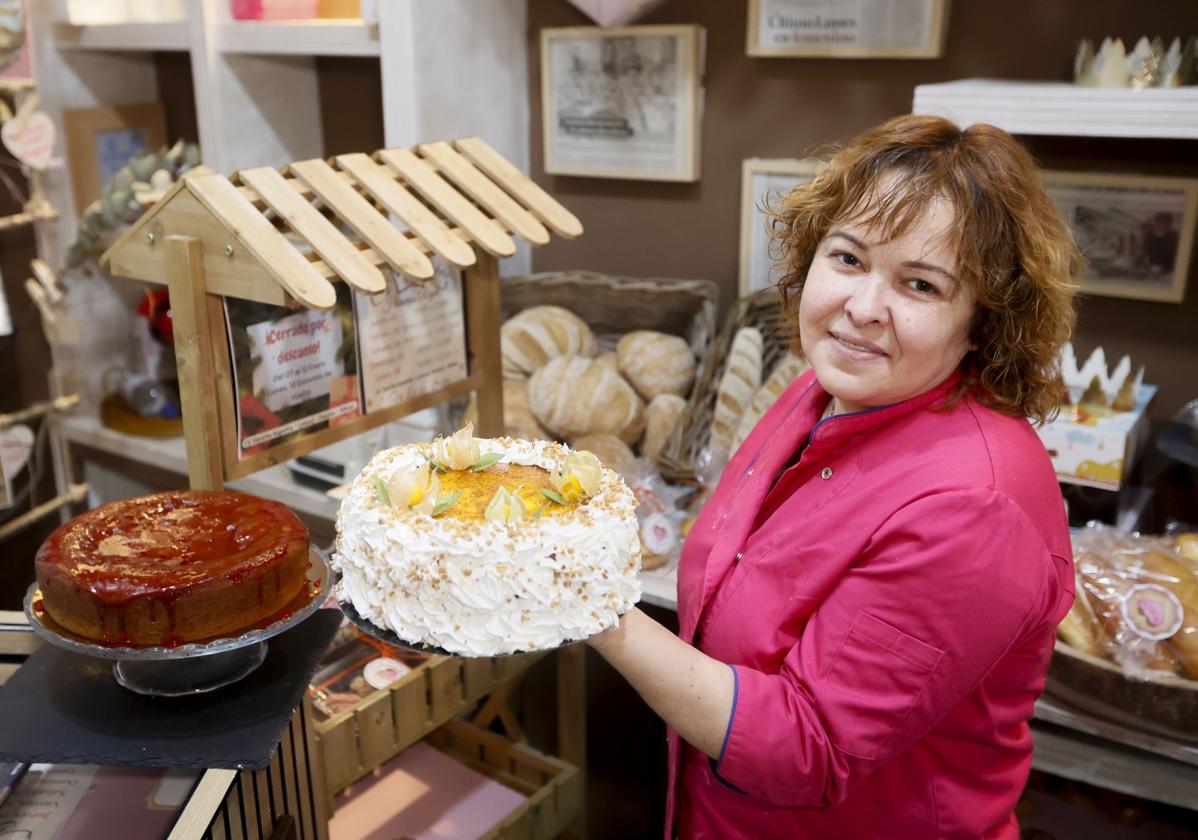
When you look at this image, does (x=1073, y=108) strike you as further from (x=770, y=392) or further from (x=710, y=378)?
(x=710, y=378)

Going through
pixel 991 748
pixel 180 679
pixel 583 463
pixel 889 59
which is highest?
pixel 889 59

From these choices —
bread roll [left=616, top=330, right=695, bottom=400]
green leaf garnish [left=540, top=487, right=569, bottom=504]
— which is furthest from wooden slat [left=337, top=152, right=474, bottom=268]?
bread roll [left=616, top=330, right=695, bottom=400]

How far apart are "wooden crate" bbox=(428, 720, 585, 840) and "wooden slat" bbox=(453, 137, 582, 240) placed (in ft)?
3.20

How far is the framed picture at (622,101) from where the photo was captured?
7.35 ft

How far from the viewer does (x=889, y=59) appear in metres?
2.03

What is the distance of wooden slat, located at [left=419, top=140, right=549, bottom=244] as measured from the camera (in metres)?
1.62

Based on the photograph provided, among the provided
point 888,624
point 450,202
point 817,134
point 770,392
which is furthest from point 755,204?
point 888,624

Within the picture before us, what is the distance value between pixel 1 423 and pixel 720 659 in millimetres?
2065

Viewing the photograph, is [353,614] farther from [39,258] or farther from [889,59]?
[39,258]

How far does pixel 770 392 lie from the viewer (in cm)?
195

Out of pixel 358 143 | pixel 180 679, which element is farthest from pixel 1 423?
pixel 180 679

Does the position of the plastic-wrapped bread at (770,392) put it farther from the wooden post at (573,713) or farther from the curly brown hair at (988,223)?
the curly brown hair at (988,223)

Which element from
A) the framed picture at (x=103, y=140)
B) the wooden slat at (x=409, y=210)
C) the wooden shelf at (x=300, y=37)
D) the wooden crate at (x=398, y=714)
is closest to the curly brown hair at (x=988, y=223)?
the wooden slat at (x=409, y=210)

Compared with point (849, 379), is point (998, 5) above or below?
above
